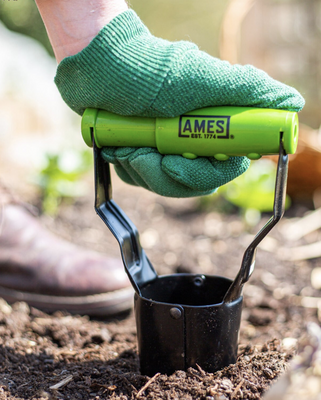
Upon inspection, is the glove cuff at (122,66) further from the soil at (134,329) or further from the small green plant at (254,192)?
the small green plant at (254,192)

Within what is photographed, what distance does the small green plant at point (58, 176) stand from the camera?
2.38 metres

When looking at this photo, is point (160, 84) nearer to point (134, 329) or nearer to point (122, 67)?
point (122, 67)

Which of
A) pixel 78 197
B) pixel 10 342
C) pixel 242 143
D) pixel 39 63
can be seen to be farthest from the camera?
pixel 39 63

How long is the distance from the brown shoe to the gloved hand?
0.80 meters

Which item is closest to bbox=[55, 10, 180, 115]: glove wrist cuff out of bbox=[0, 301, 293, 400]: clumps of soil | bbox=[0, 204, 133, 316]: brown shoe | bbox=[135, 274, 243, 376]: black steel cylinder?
bbox=[135, 274, 243, 376]: black steel cylinder

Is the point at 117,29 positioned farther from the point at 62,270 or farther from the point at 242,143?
the point at 62,270

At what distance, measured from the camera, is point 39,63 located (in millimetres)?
6375

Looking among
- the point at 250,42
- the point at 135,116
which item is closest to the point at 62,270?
the point at 135,116

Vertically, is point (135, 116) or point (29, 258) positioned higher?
point (135, 116)

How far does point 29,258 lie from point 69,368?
69 centimetres

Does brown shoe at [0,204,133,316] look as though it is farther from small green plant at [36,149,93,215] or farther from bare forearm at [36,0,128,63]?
bare forearm at [36,0,128,63]

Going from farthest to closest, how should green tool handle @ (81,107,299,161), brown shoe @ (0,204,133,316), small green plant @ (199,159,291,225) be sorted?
small green plant @ (199,159,291,225) < brown shoe @ (0,204,133,316) < green tool handle @ (81,107,299,161)


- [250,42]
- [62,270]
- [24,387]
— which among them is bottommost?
[62,270]

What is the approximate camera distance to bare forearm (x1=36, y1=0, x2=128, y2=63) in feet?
3.03
